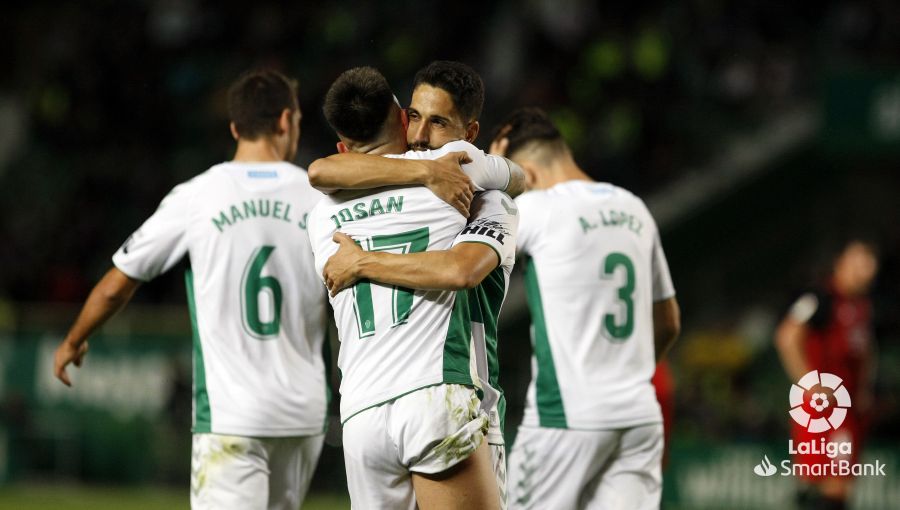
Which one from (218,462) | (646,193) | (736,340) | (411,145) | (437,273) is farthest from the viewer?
(646,193)

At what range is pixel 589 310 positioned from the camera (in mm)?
5855

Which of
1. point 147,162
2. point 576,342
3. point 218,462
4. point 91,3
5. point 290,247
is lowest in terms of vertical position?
point 218,462

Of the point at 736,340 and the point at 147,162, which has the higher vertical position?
the point at 147,162

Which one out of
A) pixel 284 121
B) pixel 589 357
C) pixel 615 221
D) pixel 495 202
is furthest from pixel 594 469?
pixel 284 121

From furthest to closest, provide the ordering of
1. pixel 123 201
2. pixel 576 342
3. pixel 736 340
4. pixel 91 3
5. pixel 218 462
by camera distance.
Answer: pixel 91 3, pixel 123 201, pixel 736 340, pixel 576 342, pixel 218 462

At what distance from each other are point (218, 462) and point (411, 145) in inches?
71.7

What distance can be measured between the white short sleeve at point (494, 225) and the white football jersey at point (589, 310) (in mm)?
1483

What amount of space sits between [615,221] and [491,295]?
1.64 metres

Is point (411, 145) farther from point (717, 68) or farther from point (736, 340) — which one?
point (717, 68)

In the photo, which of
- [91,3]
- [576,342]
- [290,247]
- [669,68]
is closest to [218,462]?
[290,247]

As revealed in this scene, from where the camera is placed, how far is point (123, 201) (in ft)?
53.8

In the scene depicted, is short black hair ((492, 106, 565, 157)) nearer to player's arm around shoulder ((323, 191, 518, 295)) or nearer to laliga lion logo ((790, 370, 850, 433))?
player's arm around shoulder ((323, 191, 518, 295))

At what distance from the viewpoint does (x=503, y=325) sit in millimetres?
14539

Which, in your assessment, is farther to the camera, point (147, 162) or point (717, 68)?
point (147, 162)
